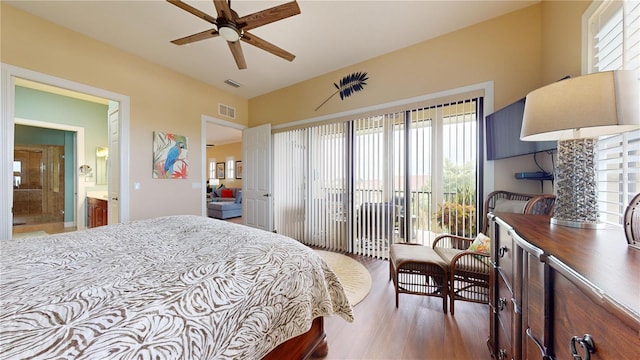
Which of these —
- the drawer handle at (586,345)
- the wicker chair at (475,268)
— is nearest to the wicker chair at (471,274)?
the wicker chair at (475,268)

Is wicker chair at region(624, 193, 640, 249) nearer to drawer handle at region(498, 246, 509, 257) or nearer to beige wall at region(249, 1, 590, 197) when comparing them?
drawer handle at region(498, 246, 509, 257)

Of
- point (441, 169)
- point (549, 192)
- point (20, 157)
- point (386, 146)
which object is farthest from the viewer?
point (20, 157)

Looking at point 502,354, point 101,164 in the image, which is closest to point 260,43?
point 502,354

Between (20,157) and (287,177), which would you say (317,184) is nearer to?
(287,177)

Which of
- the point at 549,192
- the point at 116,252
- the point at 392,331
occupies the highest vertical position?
the point at 549,192

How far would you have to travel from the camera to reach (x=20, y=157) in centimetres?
524

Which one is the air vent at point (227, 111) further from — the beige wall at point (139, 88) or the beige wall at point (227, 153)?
the beige wall at point (227, 153)

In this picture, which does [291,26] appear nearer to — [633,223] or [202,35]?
[202,35]

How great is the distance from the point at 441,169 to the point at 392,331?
6.21 ft

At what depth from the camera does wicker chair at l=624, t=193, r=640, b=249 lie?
724 mm

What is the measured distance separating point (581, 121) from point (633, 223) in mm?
412

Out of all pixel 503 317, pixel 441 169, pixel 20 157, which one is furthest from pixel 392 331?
pixel 20 157

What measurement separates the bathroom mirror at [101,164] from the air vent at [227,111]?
302 centimetres

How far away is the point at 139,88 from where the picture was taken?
3.26 metres
